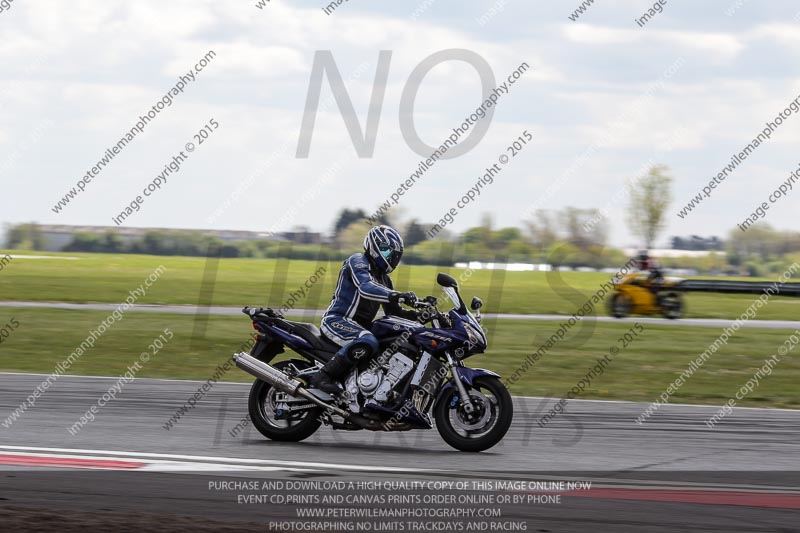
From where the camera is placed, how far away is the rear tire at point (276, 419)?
31.5ft

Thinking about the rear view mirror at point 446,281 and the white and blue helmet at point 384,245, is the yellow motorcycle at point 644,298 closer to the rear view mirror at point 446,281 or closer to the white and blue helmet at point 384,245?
the white and blue helmet at point 384,245

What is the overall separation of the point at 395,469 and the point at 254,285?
40.2 m

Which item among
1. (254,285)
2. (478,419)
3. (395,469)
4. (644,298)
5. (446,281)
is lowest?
(395,469)

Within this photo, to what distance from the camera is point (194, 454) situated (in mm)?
8688

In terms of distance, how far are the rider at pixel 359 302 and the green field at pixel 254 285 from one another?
52.7 feet

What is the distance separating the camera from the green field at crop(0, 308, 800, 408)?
16.2 meters

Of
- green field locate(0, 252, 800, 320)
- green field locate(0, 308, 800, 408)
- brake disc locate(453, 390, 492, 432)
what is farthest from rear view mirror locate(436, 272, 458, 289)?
green field locate(0, 252, 800, 320)

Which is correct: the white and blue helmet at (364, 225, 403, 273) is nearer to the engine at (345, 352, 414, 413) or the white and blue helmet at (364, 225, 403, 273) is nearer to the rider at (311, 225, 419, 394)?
the rider at (311, 225, 419, 394)

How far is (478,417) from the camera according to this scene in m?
9.09

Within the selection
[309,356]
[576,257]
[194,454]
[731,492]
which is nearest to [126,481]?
[194,454]

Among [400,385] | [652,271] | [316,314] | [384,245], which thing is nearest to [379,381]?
[400,385]

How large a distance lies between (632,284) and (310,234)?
26446 mm

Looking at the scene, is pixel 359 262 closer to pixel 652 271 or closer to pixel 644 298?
pixel 644 298

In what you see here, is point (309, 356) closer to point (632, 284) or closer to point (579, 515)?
point (579, 515)
